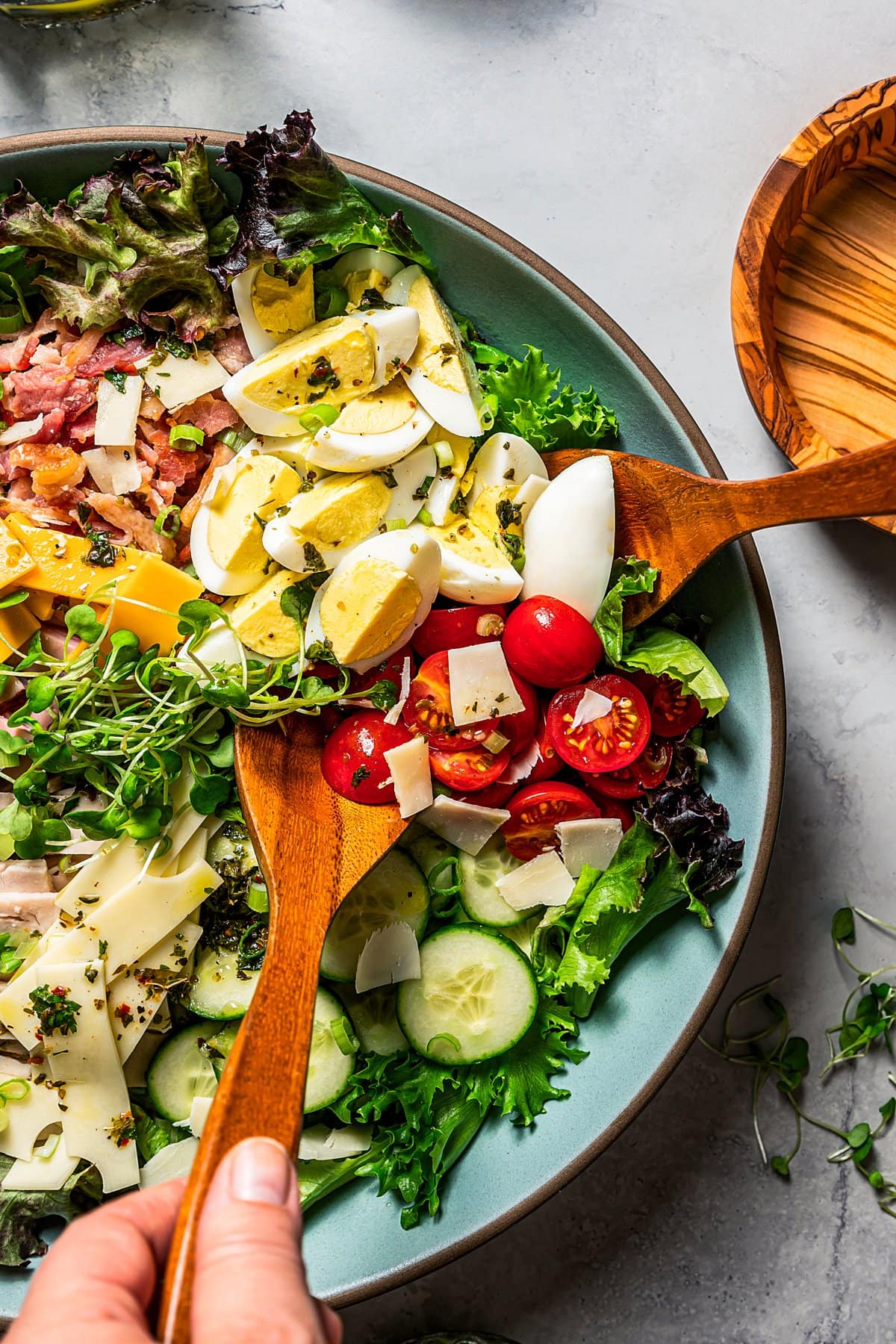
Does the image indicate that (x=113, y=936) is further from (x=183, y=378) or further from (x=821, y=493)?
(x=821, y=493)

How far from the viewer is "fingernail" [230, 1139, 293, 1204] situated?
1.34 m

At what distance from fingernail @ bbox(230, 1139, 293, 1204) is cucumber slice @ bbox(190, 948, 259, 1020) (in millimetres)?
811

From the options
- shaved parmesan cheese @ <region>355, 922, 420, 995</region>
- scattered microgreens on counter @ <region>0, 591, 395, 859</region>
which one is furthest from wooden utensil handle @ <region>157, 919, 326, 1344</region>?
scattered microgreens on counter @ <region>0, 591, 395, 859</region>

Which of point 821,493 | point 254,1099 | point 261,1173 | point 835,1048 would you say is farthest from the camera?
point 835,1048

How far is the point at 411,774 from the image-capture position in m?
2.12

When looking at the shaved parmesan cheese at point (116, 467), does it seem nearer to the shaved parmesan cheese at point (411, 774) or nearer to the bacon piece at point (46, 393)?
the bacon piece at point (46, 393)

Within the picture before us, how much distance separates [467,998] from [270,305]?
1.52 meters

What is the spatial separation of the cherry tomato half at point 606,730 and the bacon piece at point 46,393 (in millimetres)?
1223

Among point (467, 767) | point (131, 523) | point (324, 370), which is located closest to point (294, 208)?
point (324, 370)

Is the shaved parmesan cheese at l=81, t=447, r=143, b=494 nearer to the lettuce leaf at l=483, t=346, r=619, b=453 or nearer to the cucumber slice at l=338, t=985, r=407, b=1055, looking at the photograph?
the lettuce leaf at l=483, t=346, r=619, b=453

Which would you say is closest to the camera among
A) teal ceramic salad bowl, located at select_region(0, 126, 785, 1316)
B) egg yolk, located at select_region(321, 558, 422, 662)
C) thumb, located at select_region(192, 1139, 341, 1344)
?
thumb, located at select_region(192, 1139, 341, 1344)

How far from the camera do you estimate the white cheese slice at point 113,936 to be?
2146 millimetres

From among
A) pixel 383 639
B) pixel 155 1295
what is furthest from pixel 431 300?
pixel 155 1295

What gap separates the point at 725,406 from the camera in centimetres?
257
